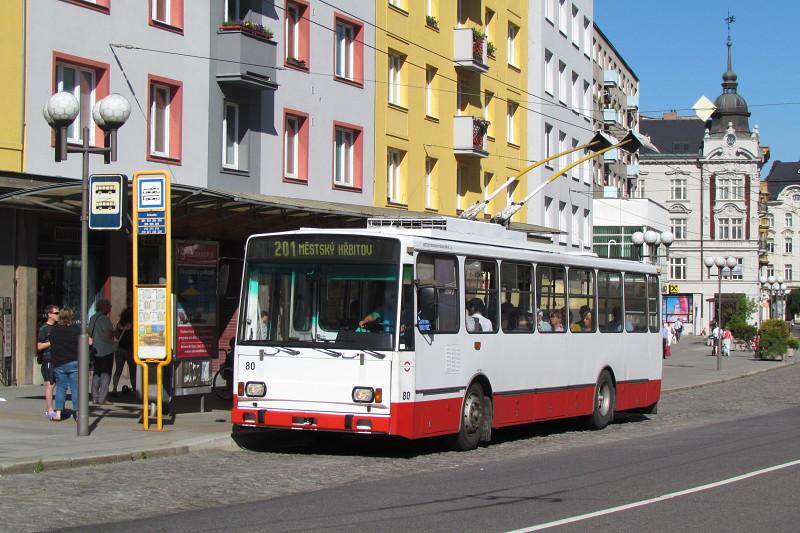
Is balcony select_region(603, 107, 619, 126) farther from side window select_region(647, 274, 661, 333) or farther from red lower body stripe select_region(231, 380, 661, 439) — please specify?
red lower body stripe select_region(231, 380, 661, 439)

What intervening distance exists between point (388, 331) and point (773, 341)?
A: 43.4m

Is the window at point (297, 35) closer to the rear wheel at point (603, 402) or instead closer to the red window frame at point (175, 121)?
the red window frame at point (175, 121)

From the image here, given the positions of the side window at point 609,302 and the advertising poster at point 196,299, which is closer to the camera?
the advertising poster at point 196,299

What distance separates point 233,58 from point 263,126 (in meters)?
2.56

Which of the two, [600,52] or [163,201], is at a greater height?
[600,52]

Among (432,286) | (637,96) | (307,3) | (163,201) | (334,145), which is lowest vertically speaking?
(432,286)

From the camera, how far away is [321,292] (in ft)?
49.1

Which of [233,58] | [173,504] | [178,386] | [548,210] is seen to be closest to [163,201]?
[178,386]

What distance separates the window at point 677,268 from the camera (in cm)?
11012

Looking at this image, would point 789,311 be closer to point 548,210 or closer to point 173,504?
point 548,210

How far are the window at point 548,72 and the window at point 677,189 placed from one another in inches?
2410

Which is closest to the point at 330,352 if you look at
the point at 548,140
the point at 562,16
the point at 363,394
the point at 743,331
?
the point at 363,394

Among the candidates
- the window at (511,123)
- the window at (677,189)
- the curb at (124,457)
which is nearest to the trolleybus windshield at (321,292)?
the curb at (124,457)

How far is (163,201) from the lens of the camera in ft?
52.5
